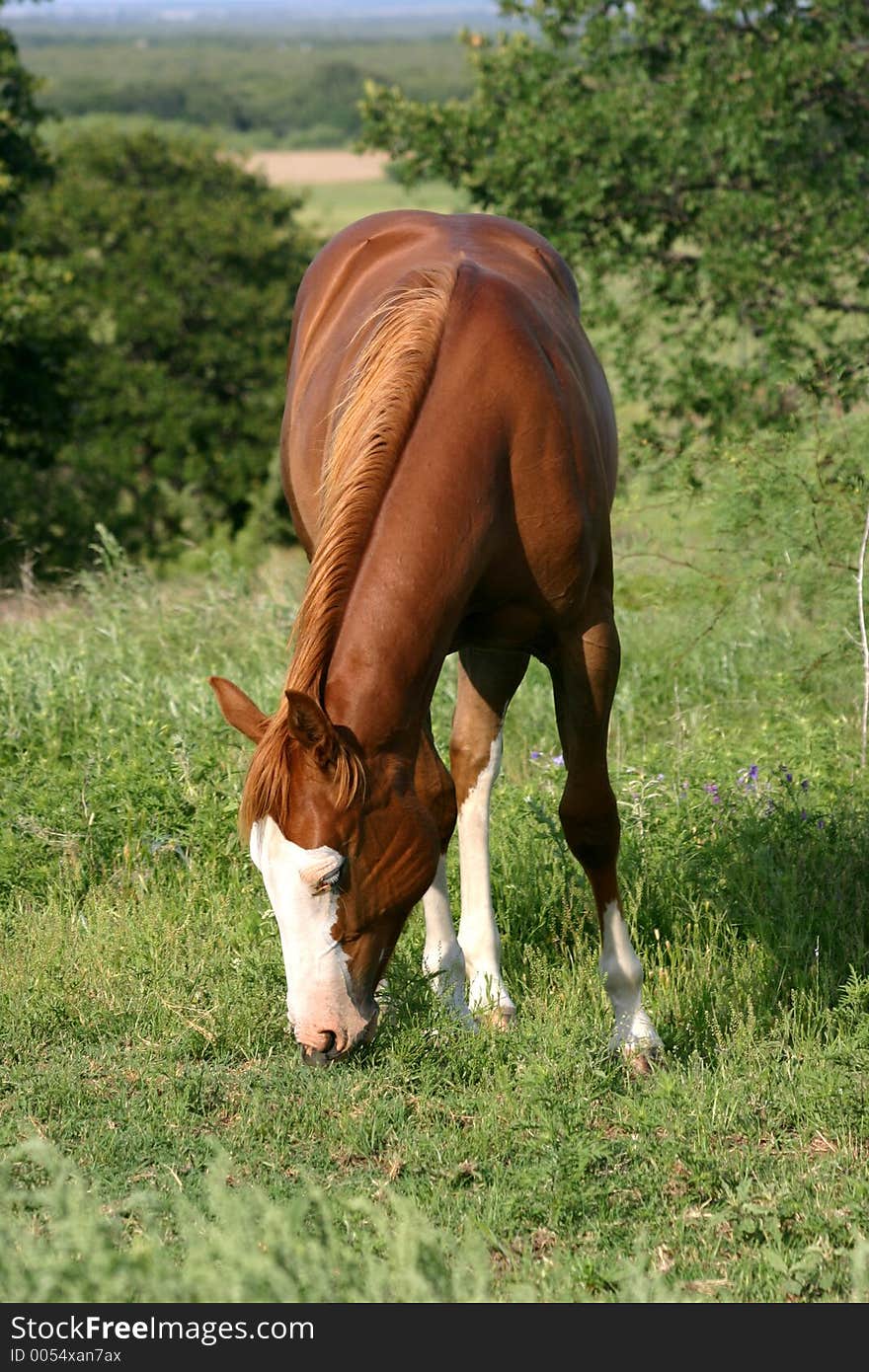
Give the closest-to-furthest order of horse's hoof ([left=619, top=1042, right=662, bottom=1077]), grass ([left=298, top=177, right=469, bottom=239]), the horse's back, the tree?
the horse's back → horse's hoof ([left=619, top=1042, right=662, bottom=1077]) → the tree → grass ([left=298, top=177, right=469, bottom=239])

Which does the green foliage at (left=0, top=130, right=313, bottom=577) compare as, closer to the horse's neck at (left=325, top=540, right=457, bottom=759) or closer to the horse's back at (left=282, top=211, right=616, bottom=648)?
the horse's back at (left=282, top=211, right=616, bottom=648)

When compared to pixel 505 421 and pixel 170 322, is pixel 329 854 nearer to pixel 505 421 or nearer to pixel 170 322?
pixel 505 421

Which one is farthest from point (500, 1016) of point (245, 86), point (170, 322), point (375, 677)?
point (245, 86)

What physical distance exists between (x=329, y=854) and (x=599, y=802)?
124cm

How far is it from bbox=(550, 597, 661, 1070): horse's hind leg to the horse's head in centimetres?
80

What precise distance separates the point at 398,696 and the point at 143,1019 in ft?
4.67

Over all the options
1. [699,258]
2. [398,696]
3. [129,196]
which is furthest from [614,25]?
[129,196]

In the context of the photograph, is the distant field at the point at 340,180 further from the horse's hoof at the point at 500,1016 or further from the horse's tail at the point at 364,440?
the horse's hoof at the point at 500,1016

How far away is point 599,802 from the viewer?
4223 mm

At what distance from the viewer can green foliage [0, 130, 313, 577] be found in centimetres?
2398

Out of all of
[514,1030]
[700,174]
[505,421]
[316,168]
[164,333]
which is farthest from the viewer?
[316,168]

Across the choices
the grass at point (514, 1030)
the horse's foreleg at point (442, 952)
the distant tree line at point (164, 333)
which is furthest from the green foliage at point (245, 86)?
the horse's foreleg at point (442, 952)

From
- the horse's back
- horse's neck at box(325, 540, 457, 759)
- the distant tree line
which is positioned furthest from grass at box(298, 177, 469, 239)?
horse's neck at box(325, 540, 457, 759)

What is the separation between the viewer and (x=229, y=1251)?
254cm
